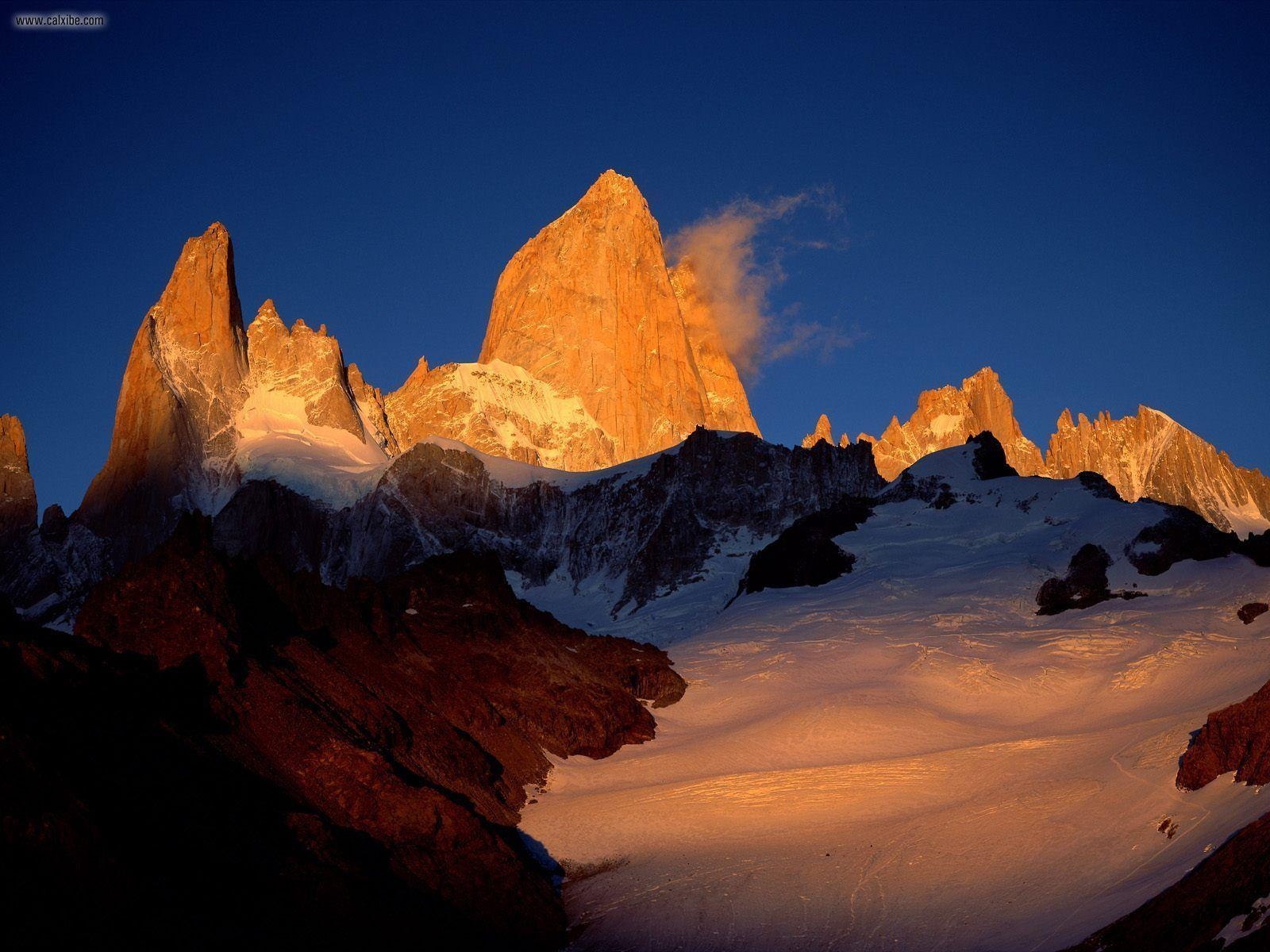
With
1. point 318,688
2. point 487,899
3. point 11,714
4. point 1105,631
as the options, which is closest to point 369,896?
point 487,899

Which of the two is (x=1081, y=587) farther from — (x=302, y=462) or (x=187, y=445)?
(x=187, y=445)

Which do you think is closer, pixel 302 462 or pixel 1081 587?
pixel 1081 587

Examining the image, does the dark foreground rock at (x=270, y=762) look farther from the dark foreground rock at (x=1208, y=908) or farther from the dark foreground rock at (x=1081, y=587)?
the dark foreground rock at (x=1081, y=587)

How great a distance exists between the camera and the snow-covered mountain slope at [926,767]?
164ft

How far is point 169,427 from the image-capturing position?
593 ft

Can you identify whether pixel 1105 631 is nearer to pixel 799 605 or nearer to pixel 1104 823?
pixel 799 605

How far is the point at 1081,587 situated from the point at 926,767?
134ft

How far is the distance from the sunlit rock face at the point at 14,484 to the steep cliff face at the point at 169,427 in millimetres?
6364

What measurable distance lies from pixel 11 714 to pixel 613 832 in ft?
96.2

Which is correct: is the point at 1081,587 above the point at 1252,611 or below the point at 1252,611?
above

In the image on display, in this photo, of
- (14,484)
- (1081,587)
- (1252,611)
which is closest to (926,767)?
(1252,611)

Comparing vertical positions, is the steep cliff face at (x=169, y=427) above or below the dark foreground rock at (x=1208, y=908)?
above

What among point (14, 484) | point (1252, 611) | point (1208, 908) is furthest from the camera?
point (14, 484)

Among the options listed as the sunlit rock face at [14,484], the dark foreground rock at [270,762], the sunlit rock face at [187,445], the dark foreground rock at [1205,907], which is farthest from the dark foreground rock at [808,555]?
the sunlit rock face at [14,484]
